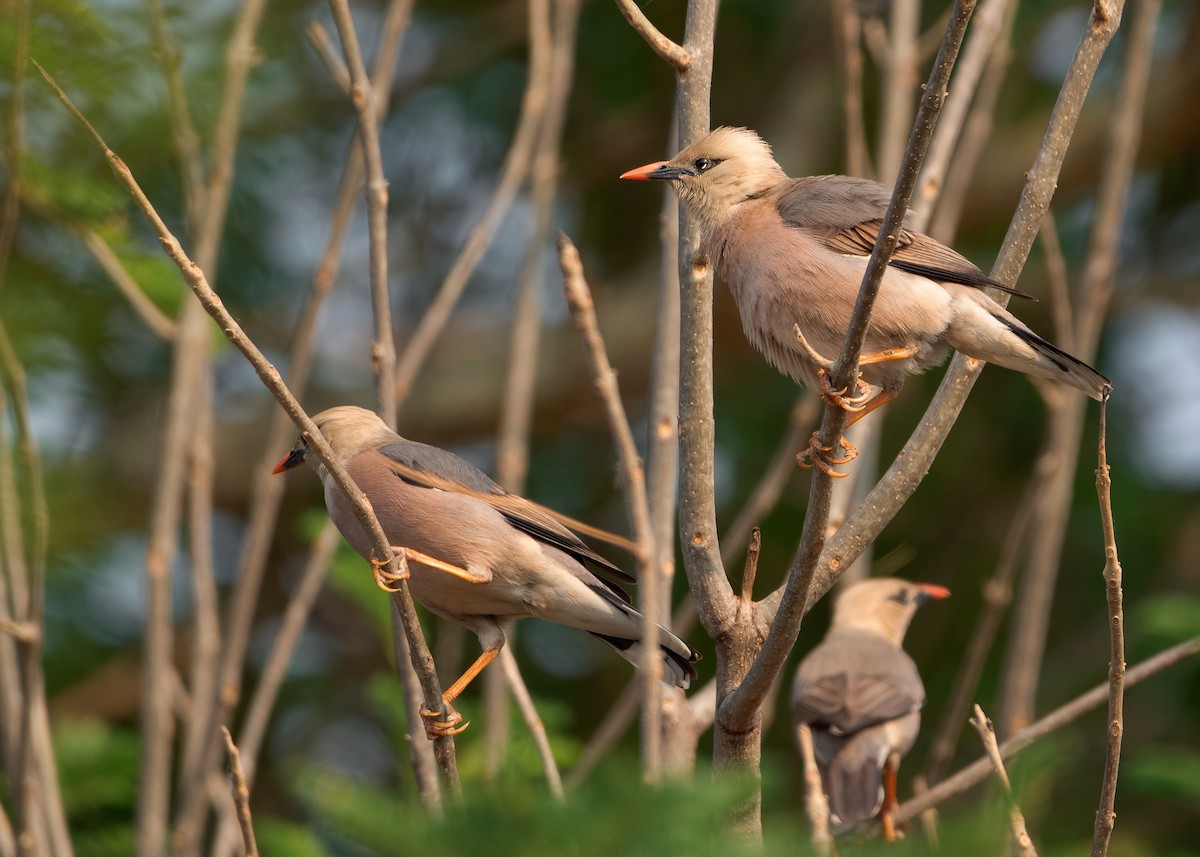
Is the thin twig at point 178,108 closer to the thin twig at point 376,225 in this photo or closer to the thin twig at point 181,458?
the thin twig at point 181,458

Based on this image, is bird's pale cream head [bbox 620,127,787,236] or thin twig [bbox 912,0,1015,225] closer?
bird's pale cream head [bbox 620,127,787,236]

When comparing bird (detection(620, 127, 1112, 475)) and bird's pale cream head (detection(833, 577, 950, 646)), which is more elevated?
bird (detection(620, 127, 1112, 475))

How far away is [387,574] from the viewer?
3357mm

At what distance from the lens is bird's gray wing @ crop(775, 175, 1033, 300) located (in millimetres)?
4312

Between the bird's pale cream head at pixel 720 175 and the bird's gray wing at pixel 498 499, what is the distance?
1.18 meters

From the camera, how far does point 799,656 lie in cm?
766

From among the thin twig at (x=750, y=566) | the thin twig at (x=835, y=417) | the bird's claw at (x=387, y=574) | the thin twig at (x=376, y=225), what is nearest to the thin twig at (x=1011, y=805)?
the thin twig at (x=835, y=417)

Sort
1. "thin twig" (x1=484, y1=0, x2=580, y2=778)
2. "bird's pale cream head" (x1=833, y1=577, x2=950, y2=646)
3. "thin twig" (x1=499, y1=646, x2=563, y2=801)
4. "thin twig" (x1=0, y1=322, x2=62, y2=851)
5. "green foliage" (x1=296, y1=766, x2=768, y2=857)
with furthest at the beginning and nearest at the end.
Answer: "bird's pale cream head" (x1=833, y1=577, x2=950, y2=646) < "thin twig" (x1=484, y1=0, x2=580, y2=778) < "thin twig" (x1=499, y1=646, x2=563, y2=801) < "thin twig" (x1=0, y1=322, x2=62, y2=851) < "green foliage" (x1=296, y1=766, x2=768, y2=857)

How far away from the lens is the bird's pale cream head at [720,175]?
469 cm

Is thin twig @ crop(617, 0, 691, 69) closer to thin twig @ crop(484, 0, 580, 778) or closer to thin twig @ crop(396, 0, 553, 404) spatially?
thin twig @ crop(396, 0, 553, 404)

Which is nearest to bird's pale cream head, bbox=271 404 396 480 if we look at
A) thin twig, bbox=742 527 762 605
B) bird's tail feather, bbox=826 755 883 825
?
thin twig, bbox=742 527 762 605

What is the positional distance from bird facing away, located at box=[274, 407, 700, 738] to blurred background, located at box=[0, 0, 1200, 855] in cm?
267

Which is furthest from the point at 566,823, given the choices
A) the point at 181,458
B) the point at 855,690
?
the point at 855,690

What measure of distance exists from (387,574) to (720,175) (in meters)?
2.15
